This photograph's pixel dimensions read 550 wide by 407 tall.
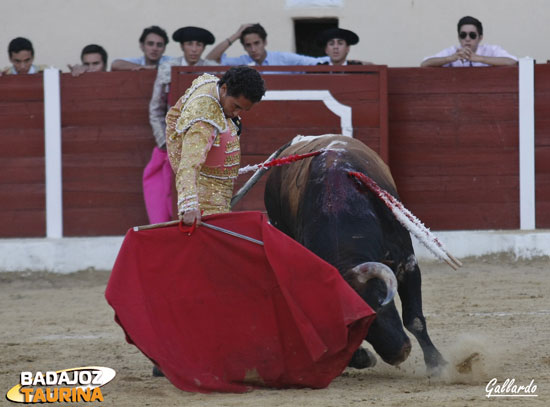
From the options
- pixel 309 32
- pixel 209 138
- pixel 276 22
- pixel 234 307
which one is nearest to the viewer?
pixel 234 307

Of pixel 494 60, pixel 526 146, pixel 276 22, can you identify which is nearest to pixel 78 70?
pixel 276 22

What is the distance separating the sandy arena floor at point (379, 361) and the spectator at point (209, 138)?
0.69 m

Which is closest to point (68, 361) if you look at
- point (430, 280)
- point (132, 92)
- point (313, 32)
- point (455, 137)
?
point (430, 280)

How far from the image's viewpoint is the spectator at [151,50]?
7098 mm

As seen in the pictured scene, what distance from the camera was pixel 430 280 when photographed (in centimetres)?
642

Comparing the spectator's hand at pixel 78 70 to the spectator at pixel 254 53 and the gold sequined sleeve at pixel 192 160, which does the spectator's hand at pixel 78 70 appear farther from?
the gold sequined sleeve at pixel 192 160

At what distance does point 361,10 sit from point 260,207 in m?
2.16

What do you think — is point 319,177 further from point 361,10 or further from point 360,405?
point 361,10

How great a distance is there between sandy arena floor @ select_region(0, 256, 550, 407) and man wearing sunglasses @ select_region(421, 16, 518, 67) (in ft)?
4.17

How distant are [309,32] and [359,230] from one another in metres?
5.33

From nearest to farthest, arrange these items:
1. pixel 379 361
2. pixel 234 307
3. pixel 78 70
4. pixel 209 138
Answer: pixel 234 307 → pixel 209 138 → pixel 379 361 → pixel 78 70

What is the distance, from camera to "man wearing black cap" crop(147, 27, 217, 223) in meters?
6.95

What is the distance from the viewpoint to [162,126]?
6.96 metres

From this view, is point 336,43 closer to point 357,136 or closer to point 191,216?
point 357,136
